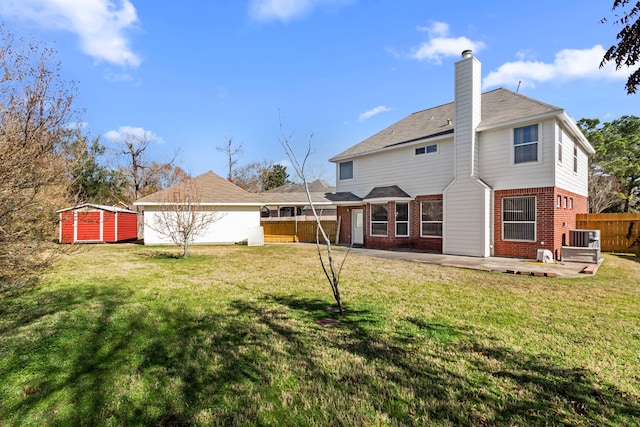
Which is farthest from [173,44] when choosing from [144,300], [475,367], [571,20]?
[475,367]

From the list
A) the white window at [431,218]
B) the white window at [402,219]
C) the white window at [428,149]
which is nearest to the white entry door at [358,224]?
the white window at [402,219]

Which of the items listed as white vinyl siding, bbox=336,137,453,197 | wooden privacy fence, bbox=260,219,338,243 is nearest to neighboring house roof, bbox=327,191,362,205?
white vinyl siding, bbox=336,137,453,197

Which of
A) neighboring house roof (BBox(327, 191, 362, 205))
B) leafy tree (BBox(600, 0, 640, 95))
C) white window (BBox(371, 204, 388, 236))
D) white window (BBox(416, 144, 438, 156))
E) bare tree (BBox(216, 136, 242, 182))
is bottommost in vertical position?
white window (BBox(371, 204, 388, 236))

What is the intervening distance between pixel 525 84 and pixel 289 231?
53.5 feet

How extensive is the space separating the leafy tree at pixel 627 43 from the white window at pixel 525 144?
29.8 feet

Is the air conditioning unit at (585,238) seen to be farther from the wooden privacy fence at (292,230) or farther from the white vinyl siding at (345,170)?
the wooden privacy fence at (292,230)

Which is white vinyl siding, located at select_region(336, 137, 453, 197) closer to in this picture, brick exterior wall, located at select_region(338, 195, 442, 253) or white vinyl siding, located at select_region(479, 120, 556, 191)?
brick exterior wall, located at select_region(338, 195, 442, 253)

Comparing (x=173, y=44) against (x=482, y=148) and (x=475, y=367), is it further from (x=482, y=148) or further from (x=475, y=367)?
(x=475, y=367)

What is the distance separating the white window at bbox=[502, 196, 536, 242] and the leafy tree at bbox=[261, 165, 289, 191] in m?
36.6

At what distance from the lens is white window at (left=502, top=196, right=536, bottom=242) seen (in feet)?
37.7

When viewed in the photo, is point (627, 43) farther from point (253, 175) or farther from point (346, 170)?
point (253, 175)

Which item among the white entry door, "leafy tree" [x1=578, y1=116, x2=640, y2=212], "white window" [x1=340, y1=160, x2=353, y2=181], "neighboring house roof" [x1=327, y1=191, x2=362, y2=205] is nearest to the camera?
"neighboring house roof" [x1=327, y1=191, x2=362, y2=205]

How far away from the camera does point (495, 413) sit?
8.27 ft

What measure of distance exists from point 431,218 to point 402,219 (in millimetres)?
1475
